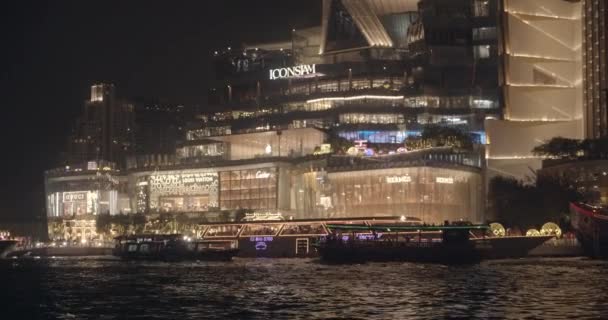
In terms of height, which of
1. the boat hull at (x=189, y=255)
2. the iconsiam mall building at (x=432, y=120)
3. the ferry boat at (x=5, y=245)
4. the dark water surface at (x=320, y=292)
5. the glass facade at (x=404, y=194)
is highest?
the iconsiam mall building at (x=432, y=120)

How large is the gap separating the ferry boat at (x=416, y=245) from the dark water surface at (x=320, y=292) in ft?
16.8

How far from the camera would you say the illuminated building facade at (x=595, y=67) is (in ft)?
597

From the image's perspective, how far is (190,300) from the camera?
69875mm

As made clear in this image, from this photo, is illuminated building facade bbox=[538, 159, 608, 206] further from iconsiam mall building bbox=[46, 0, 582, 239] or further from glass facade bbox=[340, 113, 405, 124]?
glass facade bbox=[340, 113, 405, 124]

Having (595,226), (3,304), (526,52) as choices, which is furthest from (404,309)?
(526,52)

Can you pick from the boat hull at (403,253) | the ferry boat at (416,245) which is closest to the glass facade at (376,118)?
the ferry boat at (416,245)

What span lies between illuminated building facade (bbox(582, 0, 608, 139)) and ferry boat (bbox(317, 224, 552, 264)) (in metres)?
71.5

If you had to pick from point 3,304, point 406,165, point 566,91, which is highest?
point 566,91

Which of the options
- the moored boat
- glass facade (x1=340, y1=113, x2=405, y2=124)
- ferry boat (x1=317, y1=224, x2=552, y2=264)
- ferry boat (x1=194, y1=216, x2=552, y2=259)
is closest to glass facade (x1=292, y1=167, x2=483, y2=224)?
glass facade (x1=340, y1=113, x2=405, y2=124)

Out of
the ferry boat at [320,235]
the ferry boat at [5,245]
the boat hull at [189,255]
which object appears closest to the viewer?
the ferry boat at [320,235]

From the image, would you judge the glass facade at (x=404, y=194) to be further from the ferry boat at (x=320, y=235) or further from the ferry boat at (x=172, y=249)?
the ferry boat at (x=172, y=249)

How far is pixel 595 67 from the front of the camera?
184750mm

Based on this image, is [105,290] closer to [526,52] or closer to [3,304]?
[3,304]

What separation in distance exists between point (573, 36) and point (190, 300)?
139 meters
